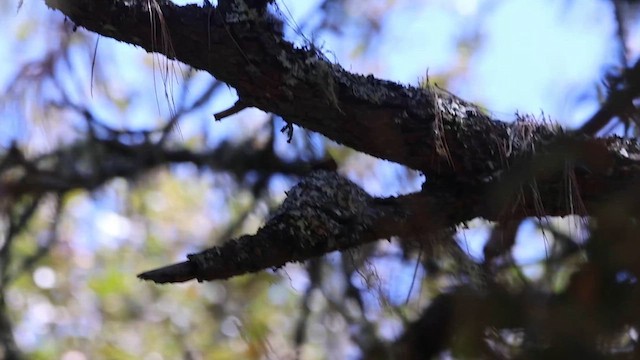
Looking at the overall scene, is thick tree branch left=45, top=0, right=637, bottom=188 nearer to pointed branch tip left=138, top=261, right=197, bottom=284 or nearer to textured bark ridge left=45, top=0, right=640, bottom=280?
textured bark ridge left=45, top=0, right=640, bottom=280

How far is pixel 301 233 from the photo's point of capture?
104cm

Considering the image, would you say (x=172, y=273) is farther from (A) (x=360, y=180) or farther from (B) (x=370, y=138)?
(A) (x=360, y=180)

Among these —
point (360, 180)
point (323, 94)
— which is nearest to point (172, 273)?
point (323, 94)

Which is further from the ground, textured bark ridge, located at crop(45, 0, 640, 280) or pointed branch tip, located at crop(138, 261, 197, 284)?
textured bark ridge, located at crop(45, 0, 640, 280)

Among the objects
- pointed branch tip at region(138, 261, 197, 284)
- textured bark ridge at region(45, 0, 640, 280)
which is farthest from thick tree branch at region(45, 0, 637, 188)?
pointed branch tip at region(138, 261, 197, 284)

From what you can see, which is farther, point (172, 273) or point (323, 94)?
point (323, 94)

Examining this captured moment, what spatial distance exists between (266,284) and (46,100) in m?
0.65

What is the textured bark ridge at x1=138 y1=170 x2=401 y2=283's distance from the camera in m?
0.98

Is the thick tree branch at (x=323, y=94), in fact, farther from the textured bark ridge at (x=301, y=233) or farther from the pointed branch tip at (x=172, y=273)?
the pointed branch tip at (x=172, y=273)

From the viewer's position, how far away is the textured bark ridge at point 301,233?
976mm

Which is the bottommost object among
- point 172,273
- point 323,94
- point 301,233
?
point 172,273

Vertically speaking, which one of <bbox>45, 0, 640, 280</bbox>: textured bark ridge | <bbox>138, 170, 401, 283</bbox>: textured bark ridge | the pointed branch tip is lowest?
the pointed branch tip

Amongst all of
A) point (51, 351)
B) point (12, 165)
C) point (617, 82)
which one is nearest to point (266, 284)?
point (12, 165)

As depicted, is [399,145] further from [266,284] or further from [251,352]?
[266,284]
